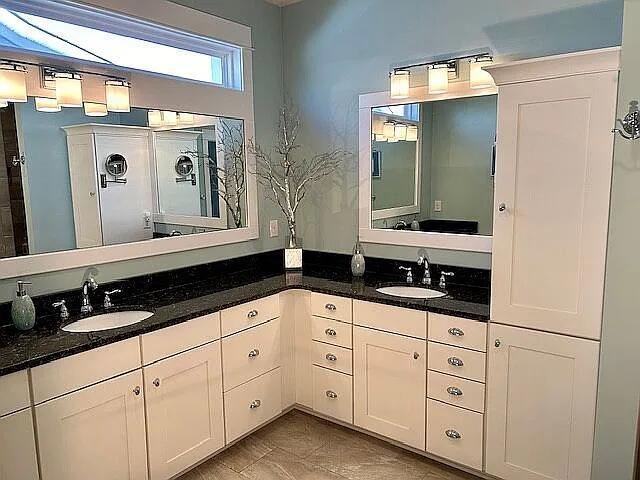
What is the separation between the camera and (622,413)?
193 centimetres

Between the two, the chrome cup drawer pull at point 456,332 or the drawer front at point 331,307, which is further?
the drawer front at point 331,307

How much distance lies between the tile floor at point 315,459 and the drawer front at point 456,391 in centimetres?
40

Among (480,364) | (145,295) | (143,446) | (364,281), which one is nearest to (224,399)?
(143,446)

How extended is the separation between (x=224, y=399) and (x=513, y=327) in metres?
1.53

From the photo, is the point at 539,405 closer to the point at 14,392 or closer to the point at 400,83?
the point at 400,83

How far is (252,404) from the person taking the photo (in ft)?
9.39

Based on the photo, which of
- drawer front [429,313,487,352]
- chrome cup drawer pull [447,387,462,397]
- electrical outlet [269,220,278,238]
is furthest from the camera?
electrical outlet [269,220,278,238]

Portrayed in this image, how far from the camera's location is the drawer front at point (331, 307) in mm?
2848

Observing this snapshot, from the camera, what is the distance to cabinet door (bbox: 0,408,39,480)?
1820 millimetres

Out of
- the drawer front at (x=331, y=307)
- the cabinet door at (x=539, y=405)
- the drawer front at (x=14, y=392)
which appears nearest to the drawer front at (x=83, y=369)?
→ the drawer front at (x=14, y=392)

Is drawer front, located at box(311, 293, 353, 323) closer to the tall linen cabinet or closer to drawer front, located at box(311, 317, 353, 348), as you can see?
drawer front, located at box(311, 317, 353, 348)

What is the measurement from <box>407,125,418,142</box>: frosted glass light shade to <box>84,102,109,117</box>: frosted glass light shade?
173 centimetres

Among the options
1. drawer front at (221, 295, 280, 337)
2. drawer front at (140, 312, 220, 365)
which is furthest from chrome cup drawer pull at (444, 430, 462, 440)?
drawer front at (140, 312, 220, 365)

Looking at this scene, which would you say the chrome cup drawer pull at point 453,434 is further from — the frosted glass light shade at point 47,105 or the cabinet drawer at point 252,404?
the frosted glass light shade at point 47,105
